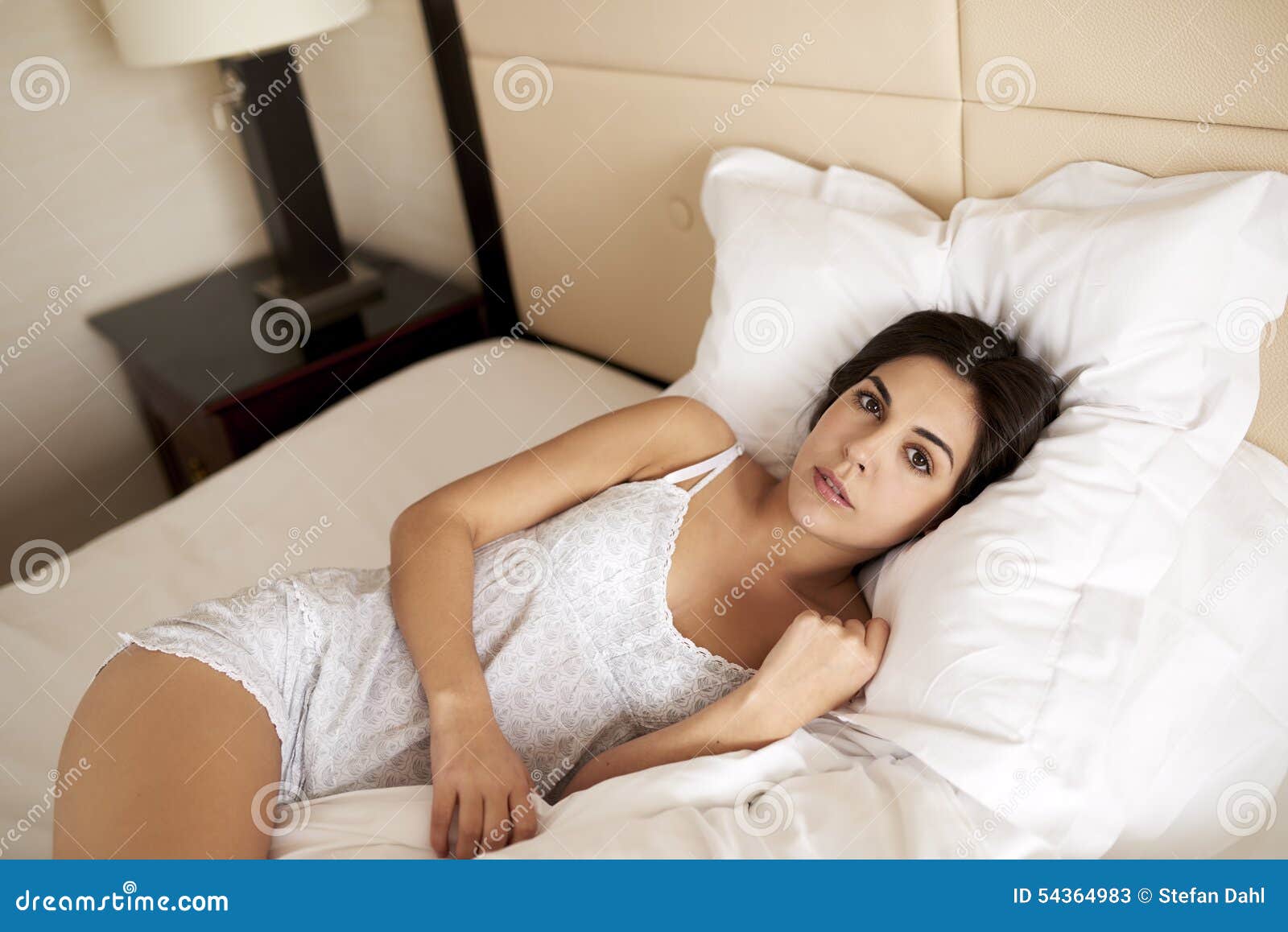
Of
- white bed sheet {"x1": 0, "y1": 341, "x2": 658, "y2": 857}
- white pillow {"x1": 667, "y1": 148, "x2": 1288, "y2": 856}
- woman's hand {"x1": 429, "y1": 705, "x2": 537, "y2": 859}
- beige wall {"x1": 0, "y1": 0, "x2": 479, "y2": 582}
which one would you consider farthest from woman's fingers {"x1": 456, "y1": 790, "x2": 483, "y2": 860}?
beige wall {"x1": 0, "y1": 0, "x2": 479, "y2": 582}

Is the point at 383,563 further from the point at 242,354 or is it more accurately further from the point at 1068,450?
the point at 1068,450

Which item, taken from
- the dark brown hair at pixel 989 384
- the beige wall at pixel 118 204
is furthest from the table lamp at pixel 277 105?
the dark brown hair at pixel 989 384

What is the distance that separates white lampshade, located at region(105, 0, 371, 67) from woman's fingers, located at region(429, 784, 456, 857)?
1.46m

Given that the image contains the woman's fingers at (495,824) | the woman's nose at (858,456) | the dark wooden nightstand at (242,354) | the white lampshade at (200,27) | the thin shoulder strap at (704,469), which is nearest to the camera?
the woman's fingers at (495,824)

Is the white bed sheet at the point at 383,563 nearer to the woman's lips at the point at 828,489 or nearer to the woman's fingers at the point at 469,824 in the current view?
the woman's fingers at the point at 469,824

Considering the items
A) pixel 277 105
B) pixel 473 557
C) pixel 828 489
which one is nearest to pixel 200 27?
pixel 277 105

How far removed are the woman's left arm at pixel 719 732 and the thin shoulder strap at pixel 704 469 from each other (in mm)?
316

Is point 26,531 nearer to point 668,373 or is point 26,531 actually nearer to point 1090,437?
point 668,373

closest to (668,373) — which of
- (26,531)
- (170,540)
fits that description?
(170,540)

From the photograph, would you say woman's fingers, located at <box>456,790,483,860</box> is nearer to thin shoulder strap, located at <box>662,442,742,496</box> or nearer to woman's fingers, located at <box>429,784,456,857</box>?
woman's fingers, located at <box>429,784,456,857</box>

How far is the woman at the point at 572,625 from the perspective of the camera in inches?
Result: 42.1

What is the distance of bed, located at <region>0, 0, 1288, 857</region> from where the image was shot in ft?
3.35

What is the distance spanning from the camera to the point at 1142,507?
3.55 feet

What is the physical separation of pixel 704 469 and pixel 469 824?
54 cm
